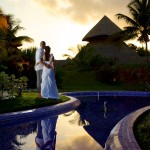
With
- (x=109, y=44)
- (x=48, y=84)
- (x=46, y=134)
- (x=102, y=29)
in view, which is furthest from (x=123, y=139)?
(x=102, y=29)

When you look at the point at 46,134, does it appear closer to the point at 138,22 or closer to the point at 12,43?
the point at 12,43

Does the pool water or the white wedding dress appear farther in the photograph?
the white wedding dress

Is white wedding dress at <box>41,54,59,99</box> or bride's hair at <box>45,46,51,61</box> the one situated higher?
bride's hair at <box>45,46,51,61</box>

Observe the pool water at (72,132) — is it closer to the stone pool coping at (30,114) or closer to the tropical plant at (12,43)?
the stone pool coping at (30,114)

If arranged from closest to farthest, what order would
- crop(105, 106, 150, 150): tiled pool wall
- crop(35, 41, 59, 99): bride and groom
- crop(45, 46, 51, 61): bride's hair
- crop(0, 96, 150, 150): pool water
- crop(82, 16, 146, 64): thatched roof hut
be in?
crop(105, 106, 150, 150): tiled pool wall
crop(0, 96, 150, 150): pool water
crop(45, 46, 51, 61): bride's hair
crop(35, 41, 59, 99): bride and groom
crop(82, 16, 146, 64): thatched roof hut

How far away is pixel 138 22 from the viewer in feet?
90.2

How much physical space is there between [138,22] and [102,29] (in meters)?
7.01

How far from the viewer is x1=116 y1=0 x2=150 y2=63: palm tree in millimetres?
27219

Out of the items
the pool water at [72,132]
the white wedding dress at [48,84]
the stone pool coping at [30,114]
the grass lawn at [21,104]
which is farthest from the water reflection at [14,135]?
the white wedding dress at [48,84]

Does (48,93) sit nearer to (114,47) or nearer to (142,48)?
(114,47)

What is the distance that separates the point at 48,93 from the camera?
450 inches

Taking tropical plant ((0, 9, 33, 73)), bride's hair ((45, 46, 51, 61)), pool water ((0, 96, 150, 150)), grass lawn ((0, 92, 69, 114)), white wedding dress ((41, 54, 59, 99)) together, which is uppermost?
tropical plant ((0, 9, 33, 73))

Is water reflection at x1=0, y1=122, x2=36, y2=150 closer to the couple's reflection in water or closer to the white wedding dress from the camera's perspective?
the couple's reflection in water

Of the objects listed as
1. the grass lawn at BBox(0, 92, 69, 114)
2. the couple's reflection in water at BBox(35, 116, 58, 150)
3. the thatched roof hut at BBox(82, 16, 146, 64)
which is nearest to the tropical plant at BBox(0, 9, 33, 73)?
the thatched roof hut at BBox(82, 16, 146, 64)
